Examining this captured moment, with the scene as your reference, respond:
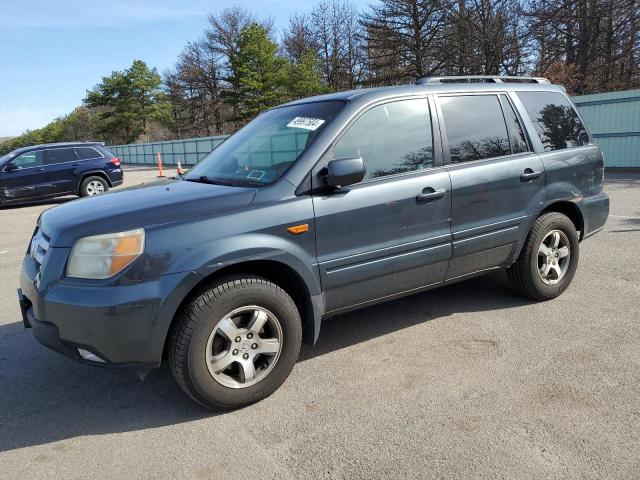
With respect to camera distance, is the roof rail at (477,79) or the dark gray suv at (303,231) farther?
the roof rail at (477,79)

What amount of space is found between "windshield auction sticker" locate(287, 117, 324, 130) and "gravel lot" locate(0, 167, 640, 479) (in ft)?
5.34

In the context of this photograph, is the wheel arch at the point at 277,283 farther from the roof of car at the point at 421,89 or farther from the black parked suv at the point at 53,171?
the black parked suv at the point at 53,171

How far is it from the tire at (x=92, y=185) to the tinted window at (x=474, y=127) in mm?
12877

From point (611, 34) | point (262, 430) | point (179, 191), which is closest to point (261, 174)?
point (179, 191)

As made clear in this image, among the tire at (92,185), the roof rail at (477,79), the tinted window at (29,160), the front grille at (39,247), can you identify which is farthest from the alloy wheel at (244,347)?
the tinted window at (29,160)

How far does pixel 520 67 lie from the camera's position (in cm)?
3066

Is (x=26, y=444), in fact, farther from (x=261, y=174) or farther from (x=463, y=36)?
(x=463, y=36)

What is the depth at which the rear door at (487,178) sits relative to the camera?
393cm

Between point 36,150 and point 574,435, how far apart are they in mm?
15236

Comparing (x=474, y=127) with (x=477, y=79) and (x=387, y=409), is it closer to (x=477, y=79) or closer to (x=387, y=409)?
(x=477, y=79)

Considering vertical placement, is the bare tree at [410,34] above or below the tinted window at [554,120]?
above

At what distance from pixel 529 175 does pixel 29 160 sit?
1393 centimetres

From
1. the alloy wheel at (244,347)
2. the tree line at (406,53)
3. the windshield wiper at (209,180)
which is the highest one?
the tree line at (406,53)

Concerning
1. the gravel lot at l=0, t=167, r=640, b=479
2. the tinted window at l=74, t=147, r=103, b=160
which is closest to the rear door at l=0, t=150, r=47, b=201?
the tinted window at l=74, t=147, r=103, b=160
